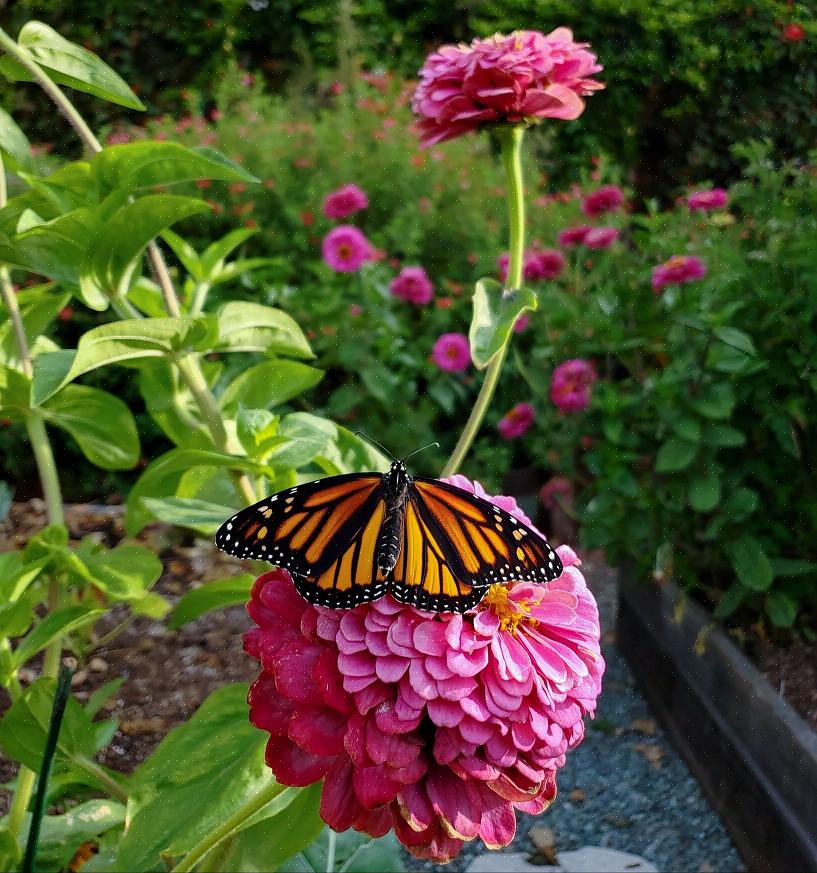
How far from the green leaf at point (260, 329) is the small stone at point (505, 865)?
1203mm

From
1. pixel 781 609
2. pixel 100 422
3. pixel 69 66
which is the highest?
pixel 69 66

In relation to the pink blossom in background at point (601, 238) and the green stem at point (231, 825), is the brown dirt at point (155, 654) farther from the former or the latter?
the pink blossom in background at point (601, 238)

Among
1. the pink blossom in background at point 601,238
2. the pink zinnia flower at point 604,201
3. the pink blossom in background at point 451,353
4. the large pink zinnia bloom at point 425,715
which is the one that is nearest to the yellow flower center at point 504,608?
the large pink zinnia bloom at point 425,715

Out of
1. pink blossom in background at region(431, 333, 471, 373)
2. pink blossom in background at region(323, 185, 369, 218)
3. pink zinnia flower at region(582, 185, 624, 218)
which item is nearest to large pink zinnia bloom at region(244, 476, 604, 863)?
pink zinnia flower at region(582, 185, 624, 218)

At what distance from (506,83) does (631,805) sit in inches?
62.0

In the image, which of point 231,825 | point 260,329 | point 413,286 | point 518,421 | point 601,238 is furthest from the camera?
point 413,286

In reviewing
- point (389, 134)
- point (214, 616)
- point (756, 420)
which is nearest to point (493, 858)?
point (214, 616)

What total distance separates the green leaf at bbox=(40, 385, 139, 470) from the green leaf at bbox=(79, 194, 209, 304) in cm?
28

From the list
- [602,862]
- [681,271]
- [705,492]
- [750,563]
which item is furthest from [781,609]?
[681,271]

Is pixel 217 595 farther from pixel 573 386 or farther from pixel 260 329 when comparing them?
pixel 573 386

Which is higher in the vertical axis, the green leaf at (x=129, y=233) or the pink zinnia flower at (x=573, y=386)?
the green leaf at (x=129, y=233)

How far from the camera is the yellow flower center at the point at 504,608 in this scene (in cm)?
68

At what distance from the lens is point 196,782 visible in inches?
34.6

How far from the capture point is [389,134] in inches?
153
